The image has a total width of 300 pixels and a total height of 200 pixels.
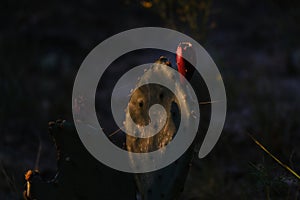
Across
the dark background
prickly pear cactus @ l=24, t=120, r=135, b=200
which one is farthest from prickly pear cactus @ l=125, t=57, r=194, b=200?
the dark background

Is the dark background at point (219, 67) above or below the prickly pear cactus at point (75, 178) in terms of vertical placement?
below

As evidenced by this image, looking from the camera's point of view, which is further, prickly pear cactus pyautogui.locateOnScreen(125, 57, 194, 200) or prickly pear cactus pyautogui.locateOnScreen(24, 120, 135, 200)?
prickly pear cactus pyautogui.locateOnScreen(24, 120, 135, 200)

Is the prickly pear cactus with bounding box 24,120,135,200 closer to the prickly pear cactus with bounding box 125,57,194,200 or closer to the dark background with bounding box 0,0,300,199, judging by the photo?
the prickly pear cactus with bounding box 125,57,194,200

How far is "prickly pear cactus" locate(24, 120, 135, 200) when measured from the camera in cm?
216

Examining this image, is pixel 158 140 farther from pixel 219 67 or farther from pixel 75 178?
pixel 219 67

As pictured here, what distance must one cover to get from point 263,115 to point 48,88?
277cm

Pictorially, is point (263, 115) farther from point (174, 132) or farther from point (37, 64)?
point (37, 64)

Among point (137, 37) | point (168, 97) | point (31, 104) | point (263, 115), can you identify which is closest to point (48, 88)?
point (31, 104)

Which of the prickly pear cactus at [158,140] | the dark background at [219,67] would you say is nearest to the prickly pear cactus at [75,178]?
the prickly pear cactus at [158,140]

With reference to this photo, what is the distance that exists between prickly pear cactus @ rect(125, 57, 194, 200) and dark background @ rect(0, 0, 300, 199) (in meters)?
0.34

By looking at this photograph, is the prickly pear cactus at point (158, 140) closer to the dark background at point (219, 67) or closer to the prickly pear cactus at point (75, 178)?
the prickly pear cactus at point (75, 178)

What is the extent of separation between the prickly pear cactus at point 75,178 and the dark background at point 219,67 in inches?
15.8

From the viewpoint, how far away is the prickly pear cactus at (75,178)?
216cm

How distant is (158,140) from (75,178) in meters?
0.41
